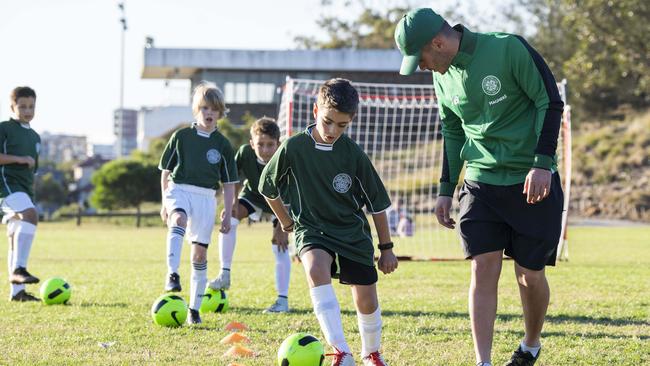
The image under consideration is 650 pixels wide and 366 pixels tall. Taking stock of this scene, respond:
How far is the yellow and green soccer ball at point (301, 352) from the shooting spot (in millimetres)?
4688

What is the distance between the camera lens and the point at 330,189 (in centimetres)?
489

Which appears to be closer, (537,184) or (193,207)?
(537,184)

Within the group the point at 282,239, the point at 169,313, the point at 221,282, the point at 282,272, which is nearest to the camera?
the point at 169,313

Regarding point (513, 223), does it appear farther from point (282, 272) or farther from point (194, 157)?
point (282, 272)

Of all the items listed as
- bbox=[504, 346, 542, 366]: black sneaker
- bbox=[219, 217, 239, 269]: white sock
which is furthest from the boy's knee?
bbox=[504, 346, 542, 366]: black sneaker

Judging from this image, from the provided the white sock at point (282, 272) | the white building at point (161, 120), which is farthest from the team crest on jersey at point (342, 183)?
the white building at point (161, 120)

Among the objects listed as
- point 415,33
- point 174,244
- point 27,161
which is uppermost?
point 415,33

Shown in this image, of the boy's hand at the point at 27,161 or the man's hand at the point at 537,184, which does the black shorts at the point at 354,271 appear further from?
the boy's hand at the point at 27,161

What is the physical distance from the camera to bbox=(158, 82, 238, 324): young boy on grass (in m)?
7.21

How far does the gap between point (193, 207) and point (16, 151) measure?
2364 millimetres

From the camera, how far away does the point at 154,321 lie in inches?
259

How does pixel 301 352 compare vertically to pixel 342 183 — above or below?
below

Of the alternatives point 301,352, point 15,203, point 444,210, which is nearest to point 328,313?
point 301,352

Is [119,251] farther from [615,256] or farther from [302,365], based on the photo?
[302,365]
